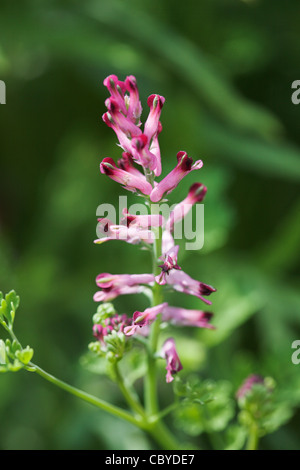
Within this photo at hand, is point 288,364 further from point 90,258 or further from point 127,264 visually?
point 90,258

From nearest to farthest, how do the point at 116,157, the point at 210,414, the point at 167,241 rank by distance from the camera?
the point at 167,241
the point at 210,414
the point at 116,157

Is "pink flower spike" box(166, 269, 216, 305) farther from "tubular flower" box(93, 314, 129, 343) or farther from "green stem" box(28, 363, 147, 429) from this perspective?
"green stem" box(28, 363, 147, 429)

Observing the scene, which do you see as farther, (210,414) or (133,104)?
(210,414)

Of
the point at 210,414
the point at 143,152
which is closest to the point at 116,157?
the point at 210,414

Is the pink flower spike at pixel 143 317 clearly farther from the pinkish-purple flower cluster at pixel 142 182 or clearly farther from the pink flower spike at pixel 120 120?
the pink flower spike at pixel 120 120

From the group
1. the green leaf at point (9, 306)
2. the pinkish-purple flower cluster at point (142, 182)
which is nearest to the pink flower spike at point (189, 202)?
the pinkish-purple flower cluster at point (142, 182)

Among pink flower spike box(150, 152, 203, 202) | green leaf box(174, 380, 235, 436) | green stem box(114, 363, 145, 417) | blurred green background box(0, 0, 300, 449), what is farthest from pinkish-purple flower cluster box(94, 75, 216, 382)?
blurred green background box(0, 0, 300, 449)

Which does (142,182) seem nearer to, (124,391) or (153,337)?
(153,337)

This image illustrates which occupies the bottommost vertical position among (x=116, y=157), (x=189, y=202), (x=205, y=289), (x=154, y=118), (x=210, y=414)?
(x=210, y=414)
